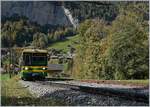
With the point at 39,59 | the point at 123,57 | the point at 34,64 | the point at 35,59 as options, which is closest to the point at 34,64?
the point at 34,64

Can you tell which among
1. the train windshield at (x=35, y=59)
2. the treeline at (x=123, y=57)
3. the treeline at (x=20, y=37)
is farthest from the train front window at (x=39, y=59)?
the treeline at (x=20, y=37)

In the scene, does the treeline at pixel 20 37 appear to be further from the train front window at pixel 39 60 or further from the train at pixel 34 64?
the train front window at pixel 39 60

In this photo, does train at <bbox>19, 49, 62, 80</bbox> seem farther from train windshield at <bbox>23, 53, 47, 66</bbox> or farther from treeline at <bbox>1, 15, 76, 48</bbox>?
treeline at <bbox>1, 15, 76, 48</bbox>

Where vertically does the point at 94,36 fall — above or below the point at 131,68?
above

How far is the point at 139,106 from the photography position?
43.2 ft

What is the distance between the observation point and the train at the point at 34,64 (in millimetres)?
31781

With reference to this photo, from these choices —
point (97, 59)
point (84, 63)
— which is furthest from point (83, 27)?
point (97, 59)

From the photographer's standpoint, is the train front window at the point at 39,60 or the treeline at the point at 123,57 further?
the treeline at the point at 123,57

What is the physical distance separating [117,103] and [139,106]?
98 centimetres

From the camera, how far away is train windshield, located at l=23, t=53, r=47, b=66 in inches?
1256

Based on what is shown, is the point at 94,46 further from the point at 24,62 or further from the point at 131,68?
the point at 24,62

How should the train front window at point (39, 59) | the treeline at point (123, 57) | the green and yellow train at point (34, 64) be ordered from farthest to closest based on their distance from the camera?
the treeline at point (123, 57) → the train front window at point (39, 59) → the green and yellow train at point (34, 64)

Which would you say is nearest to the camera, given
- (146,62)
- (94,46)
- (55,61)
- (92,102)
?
(92,102)

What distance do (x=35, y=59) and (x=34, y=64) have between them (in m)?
0.42
